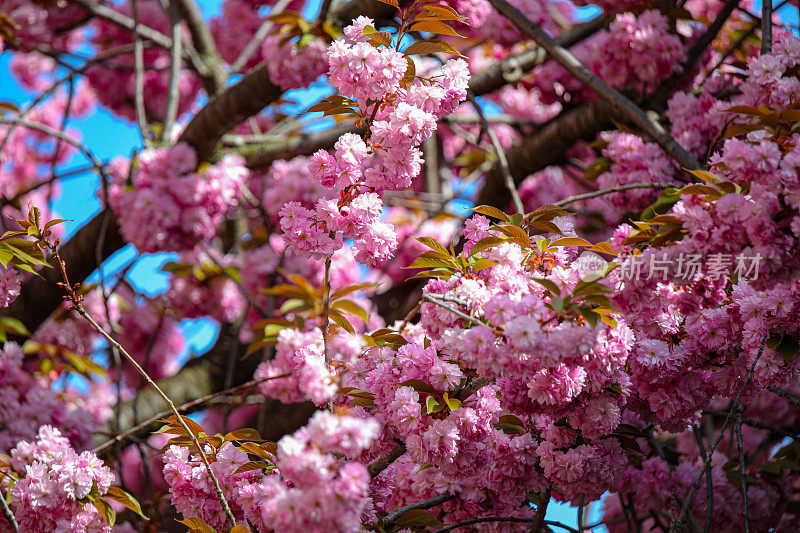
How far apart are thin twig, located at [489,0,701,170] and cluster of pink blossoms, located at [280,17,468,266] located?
0.81 meters

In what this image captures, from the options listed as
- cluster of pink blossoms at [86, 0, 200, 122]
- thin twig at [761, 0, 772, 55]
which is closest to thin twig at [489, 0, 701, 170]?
thin twig at [761, 0, 772, 55]

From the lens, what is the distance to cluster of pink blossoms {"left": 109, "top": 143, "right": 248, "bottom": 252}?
277cm

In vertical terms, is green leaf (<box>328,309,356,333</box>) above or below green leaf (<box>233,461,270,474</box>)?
above

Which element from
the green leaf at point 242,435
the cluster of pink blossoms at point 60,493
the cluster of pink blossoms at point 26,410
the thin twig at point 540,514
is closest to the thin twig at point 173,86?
the cluster of pink blossoms at point 26,410

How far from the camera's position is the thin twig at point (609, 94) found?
6.70 feet

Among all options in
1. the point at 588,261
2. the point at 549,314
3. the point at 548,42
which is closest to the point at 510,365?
the point at 549,314

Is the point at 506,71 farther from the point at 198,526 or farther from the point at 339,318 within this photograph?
the point at 198,526

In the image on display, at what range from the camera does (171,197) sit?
2867mm

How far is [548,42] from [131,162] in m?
1.76

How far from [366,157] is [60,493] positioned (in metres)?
1.06

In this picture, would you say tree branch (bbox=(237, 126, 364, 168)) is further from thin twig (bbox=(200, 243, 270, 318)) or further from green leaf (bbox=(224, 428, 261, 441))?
green leaf (bbox=(224, 428, 261, 441))

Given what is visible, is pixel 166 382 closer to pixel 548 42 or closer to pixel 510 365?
pixel 548 42

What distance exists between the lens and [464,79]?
1635mm

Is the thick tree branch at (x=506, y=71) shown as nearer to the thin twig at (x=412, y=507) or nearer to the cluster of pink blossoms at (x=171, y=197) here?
the cluster of pink blossoms at (x=171, y=197)
